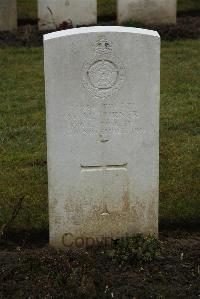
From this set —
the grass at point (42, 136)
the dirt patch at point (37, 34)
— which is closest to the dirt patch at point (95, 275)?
the grass at point (42, 136)

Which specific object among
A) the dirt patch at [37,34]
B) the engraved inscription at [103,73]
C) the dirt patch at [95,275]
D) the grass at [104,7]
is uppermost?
the engraved inscription at [103,73]

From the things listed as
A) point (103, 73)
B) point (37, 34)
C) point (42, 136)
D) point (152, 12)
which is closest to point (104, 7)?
point (152, 12)

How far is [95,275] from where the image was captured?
4.72m

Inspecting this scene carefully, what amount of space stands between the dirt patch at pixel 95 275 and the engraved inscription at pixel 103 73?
1.04 metres

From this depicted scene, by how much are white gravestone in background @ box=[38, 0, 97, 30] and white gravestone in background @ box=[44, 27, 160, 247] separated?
6809mm

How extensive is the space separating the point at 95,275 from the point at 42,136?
2941 mm

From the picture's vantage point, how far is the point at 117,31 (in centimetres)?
480

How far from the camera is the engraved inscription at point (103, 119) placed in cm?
490

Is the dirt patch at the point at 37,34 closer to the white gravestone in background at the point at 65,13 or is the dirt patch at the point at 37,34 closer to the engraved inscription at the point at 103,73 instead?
the white gravestone in background at the point at 65,13

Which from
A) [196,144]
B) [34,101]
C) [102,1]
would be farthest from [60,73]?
[102,1]

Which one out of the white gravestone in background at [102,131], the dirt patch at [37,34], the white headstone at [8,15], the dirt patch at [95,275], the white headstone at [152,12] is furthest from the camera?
the white headstone at [152,12]

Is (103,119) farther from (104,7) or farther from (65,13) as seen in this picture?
(104,7)

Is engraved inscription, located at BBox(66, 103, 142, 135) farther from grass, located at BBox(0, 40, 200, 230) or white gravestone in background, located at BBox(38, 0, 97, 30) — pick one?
white gravestone in background, located at BBox(38, 0, 97, 30)

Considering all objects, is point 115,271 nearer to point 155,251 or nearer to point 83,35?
point 155,251
